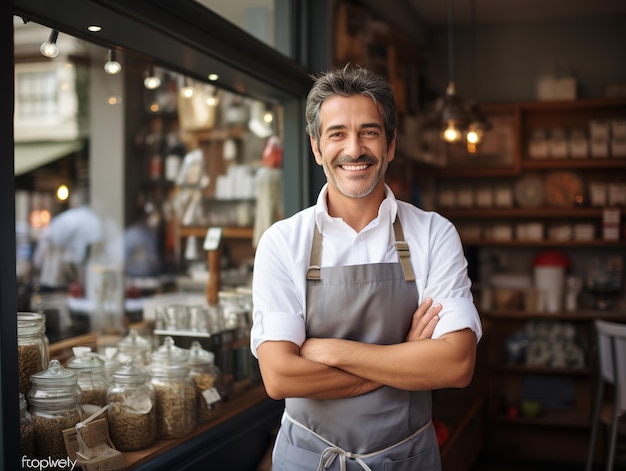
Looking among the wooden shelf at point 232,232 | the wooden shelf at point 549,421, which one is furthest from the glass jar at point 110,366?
the wooden shelf at point 549,421

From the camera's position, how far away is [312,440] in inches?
77.4

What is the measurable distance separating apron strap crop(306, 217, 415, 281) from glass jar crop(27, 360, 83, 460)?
76cm

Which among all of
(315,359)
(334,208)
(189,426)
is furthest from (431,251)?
(189,426)

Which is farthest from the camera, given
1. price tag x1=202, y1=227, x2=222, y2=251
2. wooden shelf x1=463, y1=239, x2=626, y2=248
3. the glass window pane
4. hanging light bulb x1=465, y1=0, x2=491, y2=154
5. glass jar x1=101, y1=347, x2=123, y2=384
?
wooden shelf x1=463, y1=239, x2=626, y2=248

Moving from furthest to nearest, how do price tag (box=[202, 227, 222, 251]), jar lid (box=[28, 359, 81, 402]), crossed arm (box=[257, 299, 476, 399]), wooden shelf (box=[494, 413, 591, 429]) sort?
wooden shelf (box=[494, 413, 591, 429]) < price tag (box=[202, 227, 222, 251]) < jar lid (box=[28, 359, 81, 402]) < crossed arm (box=[257, 299, 476, 399])

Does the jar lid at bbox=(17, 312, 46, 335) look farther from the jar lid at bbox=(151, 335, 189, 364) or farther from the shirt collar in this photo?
the shirt collar

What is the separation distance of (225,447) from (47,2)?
65.9 inches

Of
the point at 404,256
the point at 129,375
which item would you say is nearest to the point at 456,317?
the point at 404,256

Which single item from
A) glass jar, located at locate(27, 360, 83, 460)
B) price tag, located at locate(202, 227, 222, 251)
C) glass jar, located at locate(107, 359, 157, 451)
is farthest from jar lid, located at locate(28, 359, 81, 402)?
price tag, located at locate(202, 227, 222, 251)

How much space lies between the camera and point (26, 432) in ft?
6.29

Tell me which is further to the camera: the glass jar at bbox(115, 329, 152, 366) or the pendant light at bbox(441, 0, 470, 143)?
the pendant light at bbox(441, 0, 470, 143)

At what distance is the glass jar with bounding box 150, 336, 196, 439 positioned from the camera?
2.47 meters

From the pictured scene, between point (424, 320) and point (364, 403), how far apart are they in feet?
0.87

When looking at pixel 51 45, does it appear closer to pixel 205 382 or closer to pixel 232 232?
pixel 205 382
